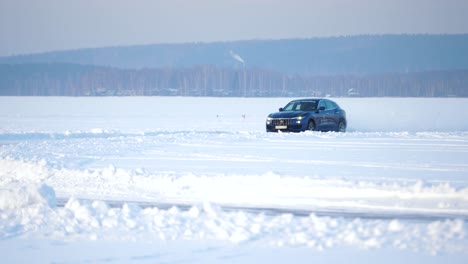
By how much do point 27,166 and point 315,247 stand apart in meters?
9.53

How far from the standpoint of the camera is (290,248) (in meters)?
7.84

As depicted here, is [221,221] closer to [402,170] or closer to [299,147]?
[402,170]

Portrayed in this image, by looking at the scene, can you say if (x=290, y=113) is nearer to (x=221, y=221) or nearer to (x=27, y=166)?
(x=27, y=166)

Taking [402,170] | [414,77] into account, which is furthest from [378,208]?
[414,77]

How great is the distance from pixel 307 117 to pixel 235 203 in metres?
14.0

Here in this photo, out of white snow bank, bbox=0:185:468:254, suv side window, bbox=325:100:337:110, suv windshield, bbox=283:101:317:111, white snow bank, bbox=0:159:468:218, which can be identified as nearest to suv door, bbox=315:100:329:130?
suv windshield, bbox=283:101:317:111

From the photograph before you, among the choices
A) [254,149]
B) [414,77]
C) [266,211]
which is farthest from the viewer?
[414,77]

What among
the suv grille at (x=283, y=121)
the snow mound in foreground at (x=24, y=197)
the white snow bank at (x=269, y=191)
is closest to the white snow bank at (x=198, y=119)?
the suv grille at (x=283, y=121)

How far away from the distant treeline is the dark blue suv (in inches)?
4817

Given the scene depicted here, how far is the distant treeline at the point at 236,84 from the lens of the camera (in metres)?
155

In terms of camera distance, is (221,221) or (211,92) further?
(211,92)

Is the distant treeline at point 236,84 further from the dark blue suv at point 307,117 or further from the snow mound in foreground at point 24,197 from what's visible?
the snow mound in foreground at point 24,197

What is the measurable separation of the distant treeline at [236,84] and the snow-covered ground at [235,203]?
13156cm

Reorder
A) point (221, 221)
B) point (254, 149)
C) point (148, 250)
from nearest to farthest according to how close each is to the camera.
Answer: point (148, 250) < point (221, 221) < point (254, 149)
